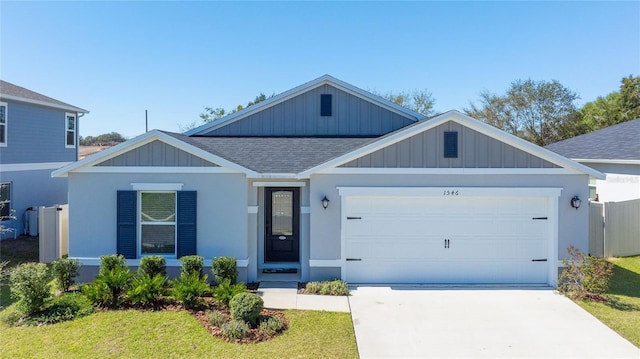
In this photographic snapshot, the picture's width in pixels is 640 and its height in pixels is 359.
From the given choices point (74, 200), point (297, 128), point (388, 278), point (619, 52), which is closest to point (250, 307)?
point (388, 278)

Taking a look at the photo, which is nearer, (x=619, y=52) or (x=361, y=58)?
(x=619, y=52)

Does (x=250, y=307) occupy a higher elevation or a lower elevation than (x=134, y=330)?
higher

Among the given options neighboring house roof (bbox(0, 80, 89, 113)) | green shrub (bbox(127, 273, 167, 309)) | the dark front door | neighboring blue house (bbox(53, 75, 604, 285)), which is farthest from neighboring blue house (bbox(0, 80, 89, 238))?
the dark front door

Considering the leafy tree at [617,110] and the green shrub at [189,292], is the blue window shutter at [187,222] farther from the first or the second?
the leafy tree at [617,110]

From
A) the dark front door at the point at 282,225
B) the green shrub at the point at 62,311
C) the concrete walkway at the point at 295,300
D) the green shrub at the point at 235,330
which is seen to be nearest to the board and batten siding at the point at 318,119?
the dark front door at the point at 282,225

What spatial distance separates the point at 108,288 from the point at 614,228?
1396 centimetres

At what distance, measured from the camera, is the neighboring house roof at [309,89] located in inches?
510

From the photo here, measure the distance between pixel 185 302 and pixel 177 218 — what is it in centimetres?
239

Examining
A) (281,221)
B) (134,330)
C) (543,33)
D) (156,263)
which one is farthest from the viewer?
(543,33)

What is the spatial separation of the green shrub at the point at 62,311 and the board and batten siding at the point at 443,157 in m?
6.29

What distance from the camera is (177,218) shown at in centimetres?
922

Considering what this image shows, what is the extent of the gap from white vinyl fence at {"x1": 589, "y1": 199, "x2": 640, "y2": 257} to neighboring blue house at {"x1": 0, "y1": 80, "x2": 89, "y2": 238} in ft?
64.0

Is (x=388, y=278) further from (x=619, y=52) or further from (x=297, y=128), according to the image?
(x=619, y=52)

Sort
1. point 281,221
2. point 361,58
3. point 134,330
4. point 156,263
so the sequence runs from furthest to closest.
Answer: point 361,58 < point 281,221 < point 156,263 < point 134,330
